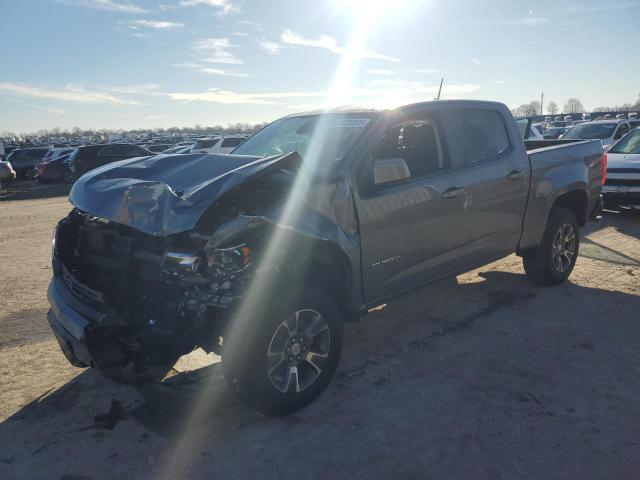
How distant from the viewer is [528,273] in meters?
5.76

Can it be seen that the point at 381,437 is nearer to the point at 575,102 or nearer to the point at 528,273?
the point at 528,273

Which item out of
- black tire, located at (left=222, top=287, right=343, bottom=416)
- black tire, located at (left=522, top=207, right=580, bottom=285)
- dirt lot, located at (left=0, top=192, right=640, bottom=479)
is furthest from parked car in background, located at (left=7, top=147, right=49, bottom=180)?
black tire, located at (left=222, top=287, right=343, bottom=416)

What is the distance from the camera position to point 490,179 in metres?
4.63

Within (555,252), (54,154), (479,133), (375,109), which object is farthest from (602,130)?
(54,154)

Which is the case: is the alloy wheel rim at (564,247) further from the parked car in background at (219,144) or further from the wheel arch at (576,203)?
the parked car in background at (219,144)

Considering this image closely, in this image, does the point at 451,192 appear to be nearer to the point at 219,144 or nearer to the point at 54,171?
the point at 219,144

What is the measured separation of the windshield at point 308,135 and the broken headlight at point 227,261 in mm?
1048

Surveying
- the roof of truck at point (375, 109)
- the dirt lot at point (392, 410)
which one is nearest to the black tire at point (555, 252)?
the dirt lot at point (392, 410)

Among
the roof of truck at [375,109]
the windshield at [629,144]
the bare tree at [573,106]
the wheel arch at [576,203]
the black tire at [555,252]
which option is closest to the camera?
the roof of truck at [375,109]

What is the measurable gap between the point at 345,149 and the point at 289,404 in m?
1.86

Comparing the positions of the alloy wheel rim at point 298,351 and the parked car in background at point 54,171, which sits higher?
the alloy wheel rim at point 298,351

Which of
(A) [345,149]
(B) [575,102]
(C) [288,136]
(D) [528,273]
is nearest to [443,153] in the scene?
(A) [345,149]

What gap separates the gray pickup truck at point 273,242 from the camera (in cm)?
288

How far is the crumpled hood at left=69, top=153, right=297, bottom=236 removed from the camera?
2.88 metres
